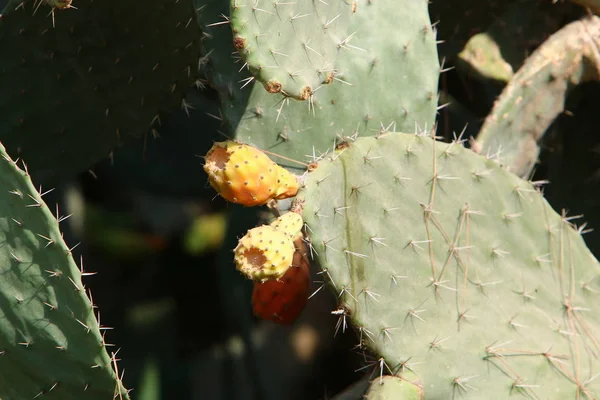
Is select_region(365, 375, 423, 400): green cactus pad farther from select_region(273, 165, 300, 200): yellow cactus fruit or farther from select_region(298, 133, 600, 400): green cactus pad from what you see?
select_region(273, 165, 300, 200): yellow cactus fruit

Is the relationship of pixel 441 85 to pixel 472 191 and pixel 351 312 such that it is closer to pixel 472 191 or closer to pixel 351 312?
pixel 472 191

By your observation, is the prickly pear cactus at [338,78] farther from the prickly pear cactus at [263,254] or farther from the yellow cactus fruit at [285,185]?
the prickly pear cactus at [263,254]

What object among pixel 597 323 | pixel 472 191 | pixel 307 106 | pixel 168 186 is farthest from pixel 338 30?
pixel 168 186

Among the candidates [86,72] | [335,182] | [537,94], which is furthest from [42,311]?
[537,94]

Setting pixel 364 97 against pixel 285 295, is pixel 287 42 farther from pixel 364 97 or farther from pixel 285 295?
pixel 285 295

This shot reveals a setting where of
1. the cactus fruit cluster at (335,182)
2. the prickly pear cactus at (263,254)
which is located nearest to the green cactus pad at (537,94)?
the cactus fruit cluster at (335,182)

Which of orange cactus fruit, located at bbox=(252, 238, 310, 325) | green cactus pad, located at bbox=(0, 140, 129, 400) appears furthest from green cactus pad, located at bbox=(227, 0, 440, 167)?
green cactus pad, located at bbox=(0, 140, 129, 400)
